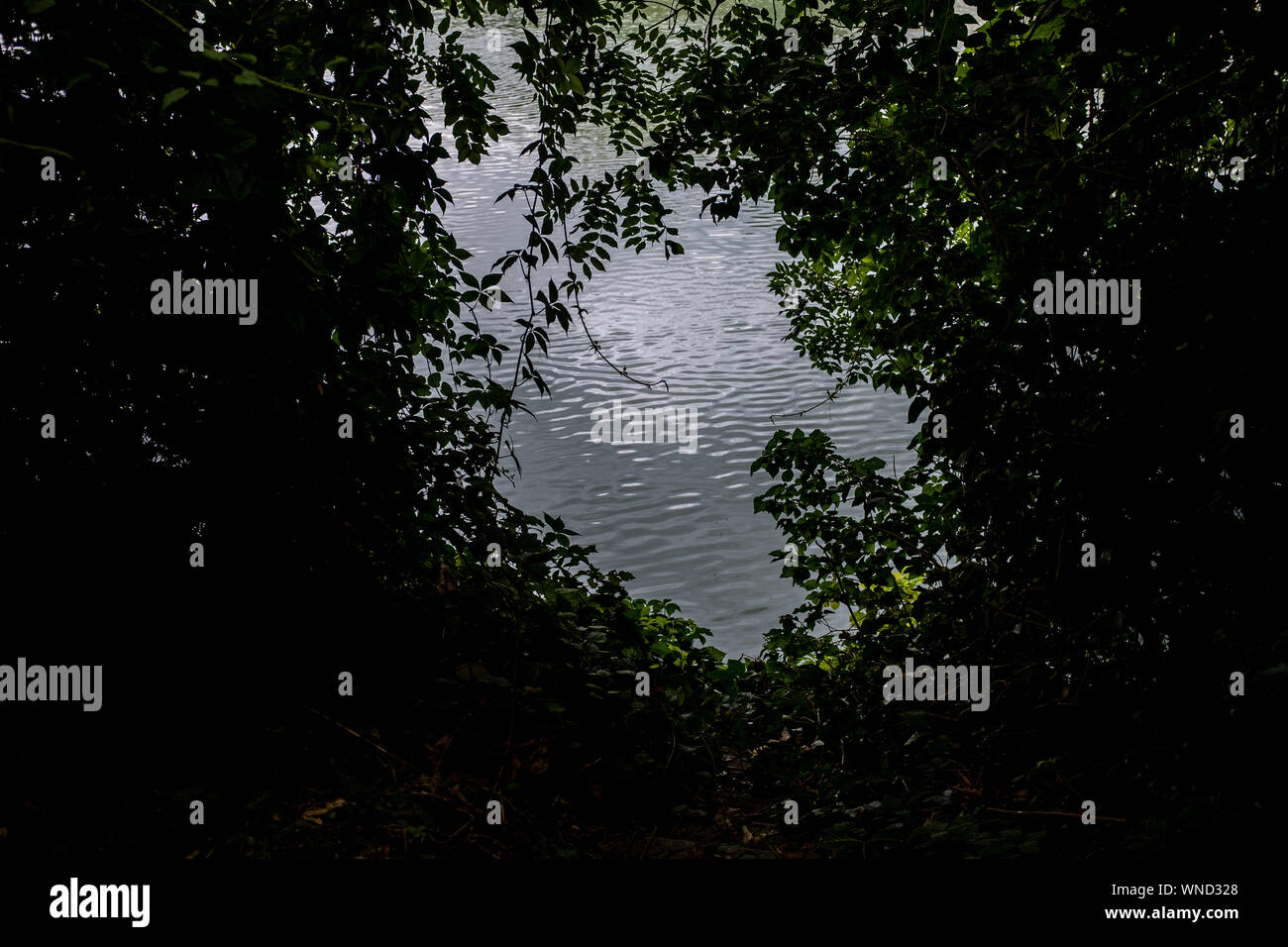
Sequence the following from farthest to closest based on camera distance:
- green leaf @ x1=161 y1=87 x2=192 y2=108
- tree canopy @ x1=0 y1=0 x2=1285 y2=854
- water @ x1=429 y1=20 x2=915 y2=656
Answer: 1. water @ x1=429 y1=20 x2=915 y2=656
2. tree canopy @ x1=0 y1=0 x2=1285 y2=854
3. green leaf @ x1=161 y1=87 x2=192 y2=108

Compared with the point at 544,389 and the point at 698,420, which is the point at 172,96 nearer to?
the point at 544,389

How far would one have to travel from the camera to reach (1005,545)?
329 centimetres

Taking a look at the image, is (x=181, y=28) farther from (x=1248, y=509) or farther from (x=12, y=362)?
(x=1248, y=509)

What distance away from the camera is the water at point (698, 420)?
23.5 ft

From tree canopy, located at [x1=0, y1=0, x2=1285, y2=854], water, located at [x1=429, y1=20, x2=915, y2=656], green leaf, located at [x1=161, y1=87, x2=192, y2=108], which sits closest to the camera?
green leaf, located at [x1=161, y1=87, x2=192, y2=108]

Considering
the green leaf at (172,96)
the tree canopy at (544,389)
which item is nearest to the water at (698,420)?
the tree canopy at (544,389)

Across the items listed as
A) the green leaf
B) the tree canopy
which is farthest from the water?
the green leaf

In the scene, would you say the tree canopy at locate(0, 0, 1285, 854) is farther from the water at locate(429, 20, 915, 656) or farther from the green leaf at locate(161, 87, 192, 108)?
the water at locate(429, 20, 915, 656)

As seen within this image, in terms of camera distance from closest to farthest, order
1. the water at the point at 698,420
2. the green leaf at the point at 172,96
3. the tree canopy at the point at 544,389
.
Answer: the green leaf at the point at 172,96 → the tree canopy at the point at 544,389 → the water at the point at 698,420

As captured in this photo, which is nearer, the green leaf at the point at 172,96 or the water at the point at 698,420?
the green leaf at the point at 172,96

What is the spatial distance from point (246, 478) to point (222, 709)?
728 millimetres

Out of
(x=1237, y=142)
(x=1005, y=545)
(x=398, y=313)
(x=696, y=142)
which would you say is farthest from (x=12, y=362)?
(x=1237, y=142)

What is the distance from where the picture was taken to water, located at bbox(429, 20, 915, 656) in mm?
7164

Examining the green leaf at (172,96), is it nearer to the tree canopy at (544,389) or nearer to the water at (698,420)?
the tree canopy at (544,389)
